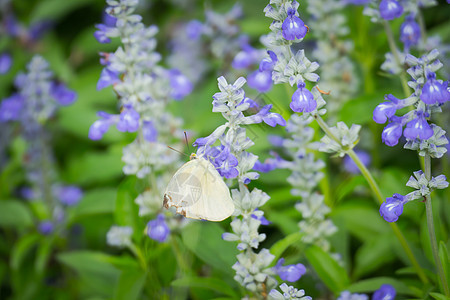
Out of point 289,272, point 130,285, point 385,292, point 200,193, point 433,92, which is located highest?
point 433,92

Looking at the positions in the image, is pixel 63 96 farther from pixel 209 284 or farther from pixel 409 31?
pixel 409 31

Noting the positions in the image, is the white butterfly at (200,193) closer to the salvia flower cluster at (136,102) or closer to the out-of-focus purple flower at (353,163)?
the salvia flower cluster at (136,102)

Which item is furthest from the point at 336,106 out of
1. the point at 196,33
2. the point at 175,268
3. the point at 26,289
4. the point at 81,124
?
the point at 26,289

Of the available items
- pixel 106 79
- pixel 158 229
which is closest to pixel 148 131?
pixel 106 79

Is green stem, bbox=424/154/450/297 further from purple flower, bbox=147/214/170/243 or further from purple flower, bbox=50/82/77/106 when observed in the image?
purple flower, bbox=50/82/77/106

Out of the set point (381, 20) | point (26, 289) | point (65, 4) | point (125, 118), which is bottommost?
point (26, 289)

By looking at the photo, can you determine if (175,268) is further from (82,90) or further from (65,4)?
(65,4)
